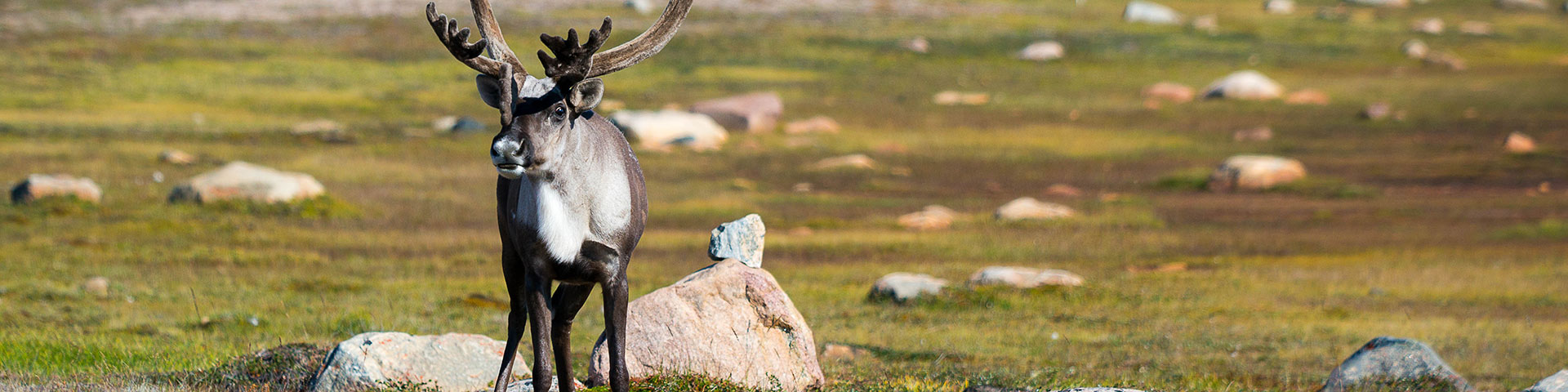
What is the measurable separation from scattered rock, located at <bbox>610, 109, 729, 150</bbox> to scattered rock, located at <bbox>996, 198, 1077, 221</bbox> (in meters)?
13.6

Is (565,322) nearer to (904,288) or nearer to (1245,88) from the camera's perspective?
(904,288)

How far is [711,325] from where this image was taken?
44.5 feet

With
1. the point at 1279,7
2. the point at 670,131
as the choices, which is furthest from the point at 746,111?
the point at 1279,7

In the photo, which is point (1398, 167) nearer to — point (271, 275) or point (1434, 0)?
point (271, 275)

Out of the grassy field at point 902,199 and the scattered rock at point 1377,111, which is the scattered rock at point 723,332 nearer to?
the grassy field at point 902,199

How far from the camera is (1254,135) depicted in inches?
2048

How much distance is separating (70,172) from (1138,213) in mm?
26903

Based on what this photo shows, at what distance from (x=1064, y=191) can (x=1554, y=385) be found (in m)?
28.0

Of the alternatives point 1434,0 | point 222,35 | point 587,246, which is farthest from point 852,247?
point 1434,0

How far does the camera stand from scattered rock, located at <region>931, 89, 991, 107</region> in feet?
195

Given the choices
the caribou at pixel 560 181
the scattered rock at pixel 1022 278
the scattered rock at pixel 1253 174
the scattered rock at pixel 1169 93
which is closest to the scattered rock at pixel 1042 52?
the scattered rock at pixel 1169 93

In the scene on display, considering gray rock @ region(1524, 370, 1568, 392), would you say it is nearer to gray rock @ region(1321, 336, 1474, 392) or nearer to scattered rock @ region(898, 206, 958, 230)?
gray rock @ region(1321, 336, 1474, 392)

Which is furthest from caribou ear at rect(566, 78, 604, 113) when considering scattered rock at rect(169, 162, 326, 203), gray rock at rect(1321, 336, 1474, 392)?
scattered rock at rect(169, 162, 326, 203)

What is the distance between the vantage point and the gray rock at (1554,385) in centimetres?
1377
